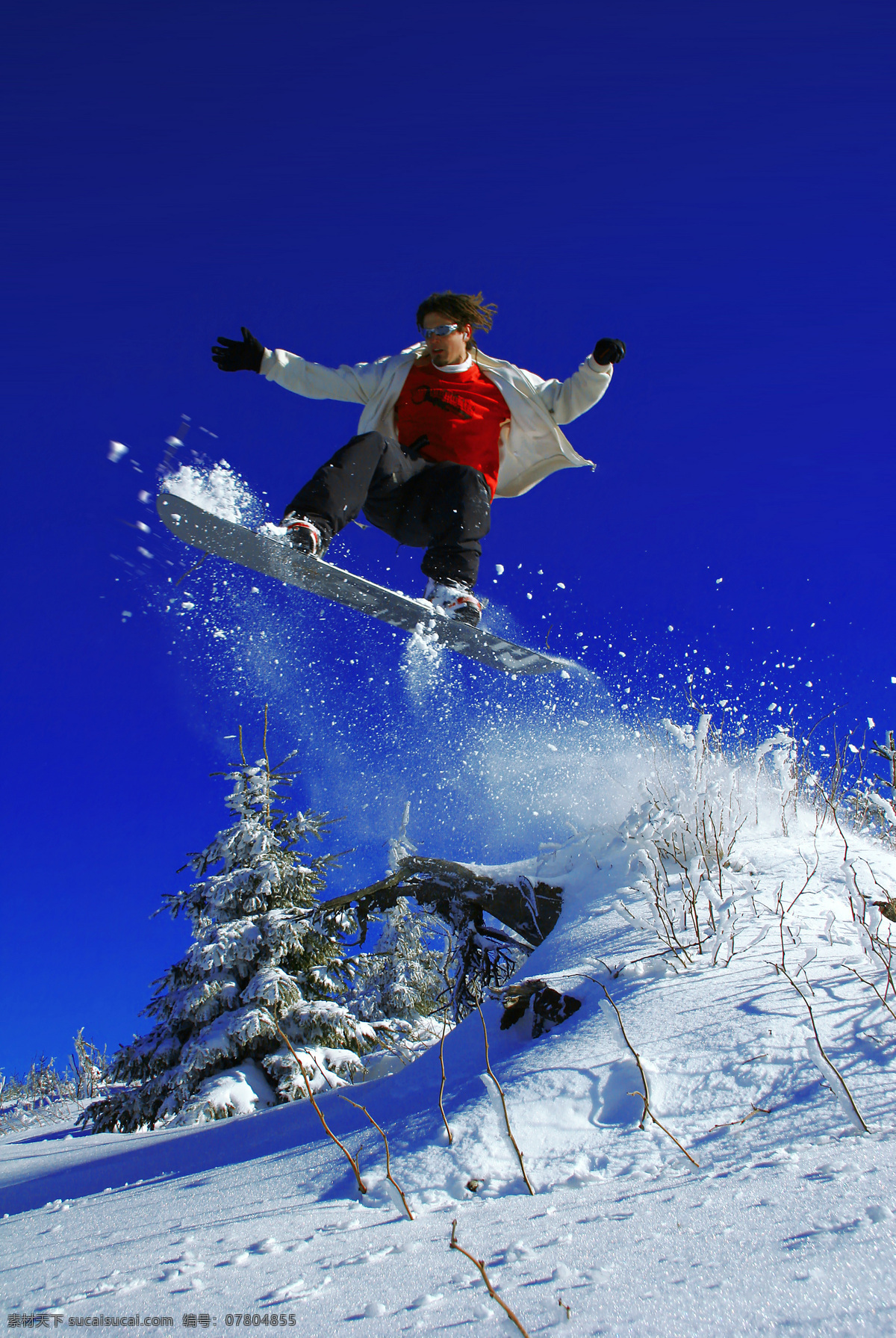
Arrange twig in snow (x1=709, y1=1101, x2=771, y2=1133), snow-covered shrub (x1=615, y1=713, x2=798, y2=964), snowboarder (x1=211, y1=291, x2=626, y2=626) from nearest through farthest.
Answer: twig in snow (x1=709, y1=1101, x2=771, y2=1133), snow-covered shrub (x1=615, y1=713, x2=798, y2=964), snowboarder (x1=211, y1=291, x2=626, y2=626)

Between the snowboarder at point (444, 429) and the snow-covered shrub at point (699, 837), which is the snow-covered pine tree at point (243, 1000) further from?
the snowboarder at point (444, 429)

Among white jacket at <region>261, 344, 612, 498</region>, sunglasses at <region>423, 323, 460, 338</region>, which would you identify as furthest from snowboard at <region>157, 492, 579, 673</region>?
sunglasses at <region>423, 323, 460, 338</region>

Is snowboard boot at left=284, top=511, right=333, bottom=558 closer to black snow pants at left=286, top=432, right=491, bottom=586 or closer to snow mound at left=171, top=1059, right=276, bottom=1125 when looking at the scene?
black snow pants at left=286, top=432, right=491, bottom=586

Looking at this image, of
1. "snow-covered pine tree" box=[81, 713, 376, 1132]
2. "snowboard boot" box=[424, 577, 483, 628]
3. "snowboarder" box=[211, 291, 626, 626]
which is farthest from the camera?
"snow-covered pine tree" box=[81, 713, 376, 1132]

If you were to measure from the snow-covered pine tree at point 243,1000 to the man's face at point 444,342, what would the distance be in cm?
518

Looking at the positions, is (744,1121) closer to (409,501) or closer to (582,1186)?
(582,1186)

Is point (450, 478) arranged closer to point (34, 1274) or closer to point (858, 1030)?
point (858, 1030)

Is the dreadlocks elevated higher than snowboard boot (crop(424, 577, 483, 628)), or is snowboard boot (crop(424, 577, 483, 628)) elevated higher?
the dreadlocks

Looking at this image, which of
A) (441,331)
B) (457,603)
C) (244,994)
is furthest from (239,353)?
(244,994)

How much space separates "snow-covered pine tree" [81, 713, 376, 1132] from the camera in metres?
6.11

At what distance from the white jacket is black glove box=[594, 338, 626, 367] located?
0.10 meters

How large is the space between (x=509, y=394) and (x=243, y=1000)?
5945mm

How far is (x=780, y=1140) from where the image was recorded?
145cm

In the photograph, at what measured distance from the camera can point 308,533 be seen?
11.5 ft
